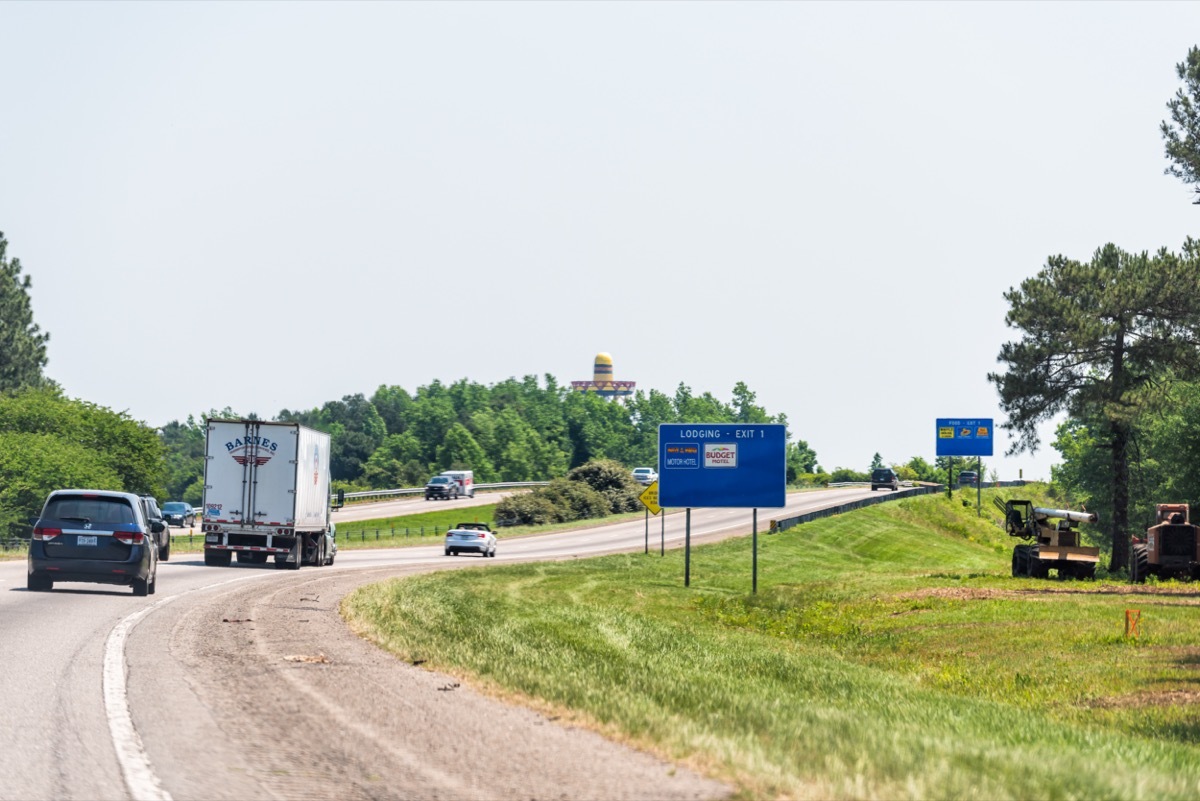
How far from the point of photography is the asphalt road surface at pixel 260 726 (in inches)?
345

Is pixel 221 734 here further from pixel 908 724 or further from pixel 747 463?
pixel 747 463

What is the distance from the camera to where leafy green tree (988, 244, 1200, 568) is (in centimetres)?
5431

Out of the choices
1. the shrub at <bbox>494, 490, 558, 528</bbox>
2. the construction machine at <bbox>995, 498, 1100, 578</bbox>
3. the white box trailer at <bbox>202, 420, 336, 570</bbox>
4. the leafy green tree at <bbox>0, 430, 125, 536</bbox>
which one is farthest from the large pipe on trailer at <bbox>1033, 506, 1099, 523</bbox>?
the leafy green tree at <bbox>0, 430, 125, 536</bbox>

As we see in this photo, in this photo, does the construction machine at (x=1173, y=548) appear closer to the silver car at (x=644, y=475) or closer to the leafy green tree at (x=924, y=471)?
the silver car at (x=644, y=475)

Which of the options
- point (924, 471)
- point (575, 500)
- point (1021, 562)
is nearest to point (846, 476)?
point (924, 471)

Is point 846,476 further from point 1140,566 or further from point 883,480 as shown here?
point 1140,566

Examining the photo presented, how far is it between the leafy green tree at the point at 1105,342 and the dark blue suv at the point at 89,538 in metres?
40.9

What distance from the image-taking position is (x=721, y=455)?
4344cm

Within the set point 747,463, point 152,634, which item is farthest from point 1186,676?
point 747,463

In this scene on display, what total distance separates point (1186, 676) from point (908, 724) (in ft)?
30.4

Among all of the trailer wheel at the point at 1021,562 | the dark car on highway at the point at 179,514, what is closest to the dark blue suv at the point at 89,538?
the trailer wheel at the point at 1021,562

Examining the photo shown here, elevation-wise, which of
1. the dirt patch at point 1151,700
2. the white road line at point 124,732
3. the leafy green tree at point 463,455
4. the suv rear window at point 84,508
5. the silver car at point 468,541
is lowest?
the silver car at point 468,541

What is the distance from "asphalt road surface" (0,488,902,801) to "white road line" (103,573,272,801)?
0.02 metres

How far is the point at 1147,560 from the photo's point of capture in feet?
147
